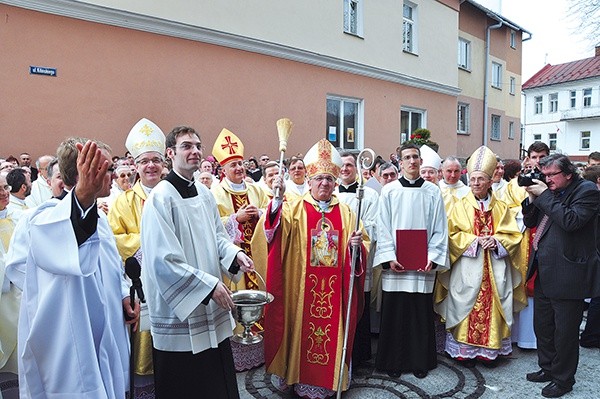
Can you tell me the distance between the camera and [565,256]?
4203mm

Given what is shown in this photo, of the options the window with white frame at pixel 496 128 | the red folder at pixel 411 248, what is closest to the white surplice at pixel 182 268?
the red folder at pixel 411 248

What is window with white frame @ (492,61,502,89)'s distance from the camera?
77.2 ft

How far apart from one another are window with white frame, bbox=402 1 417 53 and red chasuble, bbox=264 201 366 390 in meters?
13.5

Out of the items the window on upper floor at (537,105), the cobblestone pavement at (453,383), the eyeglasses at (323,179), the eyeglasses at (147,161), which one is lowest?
the cobblestone pavement at (453,383)

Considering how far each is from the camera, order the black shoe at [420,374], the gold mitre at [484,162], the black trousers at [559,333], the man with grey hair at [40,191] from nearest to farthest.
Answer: the black trousers at [559,333], the black shoe at [420,374], the gold mitre at [484,162], the man with grey hair at [40,191]

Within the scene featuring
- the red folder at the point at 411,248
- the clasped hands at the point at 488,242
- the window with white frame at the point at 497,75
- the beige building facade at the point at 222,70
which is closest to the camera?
the red folder at the point at 411,248

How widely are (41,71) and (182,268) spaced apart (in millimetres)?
6851

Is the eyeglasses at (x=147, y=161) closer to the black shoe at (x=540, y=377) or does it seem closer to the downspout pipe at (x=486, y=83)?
the black shoe at (x=540, y=377)

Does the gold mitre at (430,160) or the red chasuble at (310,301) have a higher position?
the gold mitre at (430,160)

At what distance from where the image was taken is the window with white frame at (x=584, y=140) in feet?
136

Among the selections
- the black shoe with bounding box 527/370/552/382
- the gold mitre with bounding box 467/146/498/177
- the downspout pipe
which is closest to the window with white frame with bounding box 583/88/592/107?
the downspout pipe

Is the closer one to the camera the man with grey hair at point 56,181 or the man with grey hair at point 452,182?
the man with grey hair at point 56,181

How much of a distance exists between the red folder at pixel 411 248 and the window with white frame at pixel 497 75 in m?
20.8

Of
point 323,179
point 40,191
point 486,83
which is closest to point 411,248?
point 323,179
